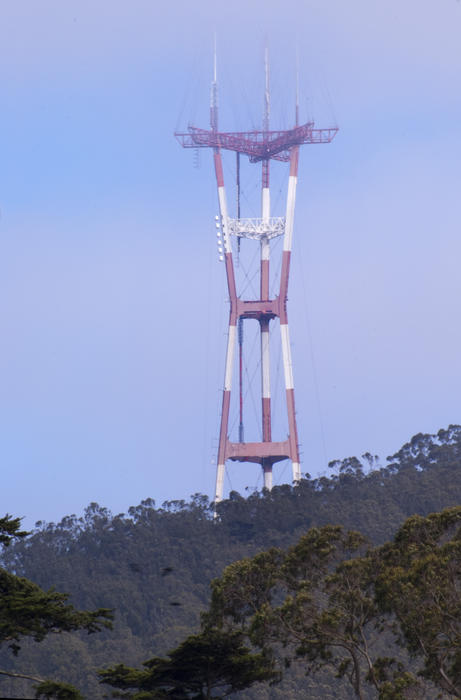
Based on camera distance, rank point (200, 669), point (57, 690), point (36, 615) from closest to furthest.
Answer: point (57, 690) < point (36, 615) < point (200, 669)

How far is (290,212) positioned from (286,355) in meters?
8.66

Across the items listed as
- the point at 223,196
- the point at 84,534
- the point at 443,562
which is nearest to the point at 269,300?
the point at 223,196

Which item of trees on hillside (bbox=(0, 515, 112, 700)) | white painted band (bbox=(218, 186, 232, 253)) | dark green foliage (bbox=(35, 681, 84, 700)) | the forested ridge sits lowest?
dark green foliage (bbox=(35, 681, 84, 700))

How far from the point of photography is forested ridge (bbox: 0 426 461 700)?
232 feet

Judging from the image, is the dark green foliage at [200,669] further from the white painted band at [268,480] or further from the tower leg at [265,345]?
the white painted band at [268,480]

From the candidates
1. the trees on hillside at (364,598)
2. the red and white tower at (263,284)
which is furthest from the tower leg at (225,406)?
the trees on hillside at (364,598)

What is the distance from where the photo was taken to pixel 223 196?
7900 cm

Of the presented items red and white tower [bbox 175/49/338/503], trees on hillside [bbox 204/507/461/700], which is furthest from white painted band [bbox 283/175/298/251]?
trees on hillside [bbox 204/507/461/700]

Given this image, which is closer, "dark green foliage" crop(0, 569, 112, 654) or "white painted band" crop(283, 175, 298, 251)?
"dark green foliage" crop(0, 569, 112, 654)

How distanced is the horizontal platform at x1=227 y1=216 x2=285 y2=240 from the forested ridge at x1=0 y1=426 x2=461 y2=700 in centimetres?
1594

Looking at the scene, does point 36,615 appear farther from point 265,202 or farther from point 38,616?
point 265,202

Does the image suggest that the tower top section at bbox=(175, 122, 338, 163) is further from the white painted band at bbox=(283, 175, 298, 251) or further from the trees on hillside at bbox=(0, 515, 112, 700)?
the trees on hillside at bbox=(0, 515, 112, 700)

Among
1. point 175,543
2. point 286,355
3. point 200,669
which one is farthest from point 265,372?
point 200,669

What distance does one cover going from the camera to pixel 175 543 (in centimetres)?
8612
